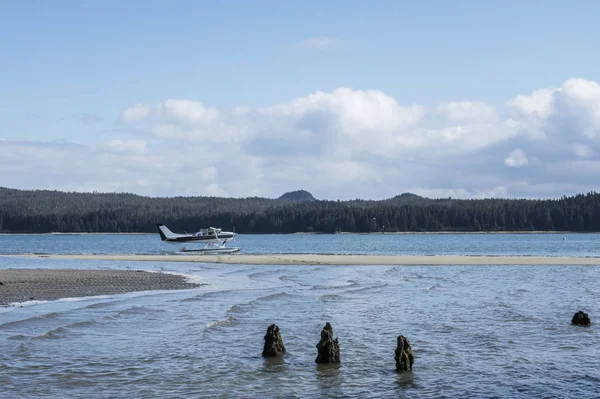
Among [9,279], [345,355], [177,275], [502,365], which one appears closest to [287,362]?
[345,355]

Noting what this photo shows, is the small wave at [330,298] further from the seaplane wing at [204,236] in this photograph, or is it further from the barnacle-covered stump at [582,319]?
the seaplane wing at [204,236]

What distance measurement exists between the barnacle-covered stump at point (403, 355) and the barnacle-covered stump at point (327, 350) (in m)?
1.56

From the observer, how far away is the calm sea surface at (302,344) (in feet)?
52.0

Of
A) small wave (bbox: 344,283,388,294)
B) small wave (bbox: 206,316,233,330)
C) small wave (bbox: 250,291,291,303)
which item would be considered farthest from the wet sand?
small wave (bbox: 206,316,233,330)

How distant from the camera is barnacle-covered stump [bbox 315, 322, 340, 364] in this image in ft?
Result: 59.4

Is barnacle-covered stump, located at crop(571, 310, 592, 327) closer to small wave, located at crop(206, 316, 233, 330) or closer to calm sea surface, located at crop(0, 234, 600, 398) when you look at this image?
calm sea surface, located at crop(0, 234, 600, 398)

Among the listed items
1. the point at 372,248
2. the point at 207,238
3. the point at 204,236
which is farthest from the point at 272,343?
the point at 372,248

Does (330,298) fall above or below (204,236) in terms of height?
below

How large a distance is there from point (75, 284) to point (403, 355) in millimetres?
25196

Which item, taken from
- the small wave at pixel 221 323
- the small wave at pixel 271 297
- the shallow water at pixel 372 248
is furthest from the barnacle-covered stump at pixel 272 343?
the shallow water at pixel 372 248

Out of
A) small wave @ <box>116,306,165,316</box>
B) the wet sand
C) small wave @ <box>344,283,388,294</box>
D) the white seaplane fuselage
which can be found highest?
the white seaplane fuselage

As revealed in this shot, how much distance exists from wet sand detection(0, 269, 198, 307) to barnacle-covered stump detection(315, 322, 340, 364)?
596 inches

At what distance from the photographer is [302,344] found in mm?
20781

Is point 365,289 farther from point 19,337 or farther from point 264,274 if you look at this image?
point 19,337
